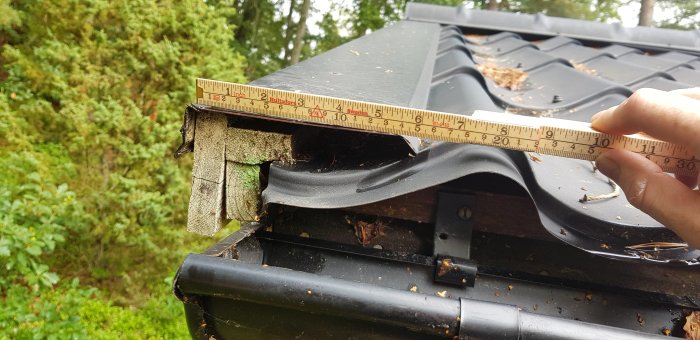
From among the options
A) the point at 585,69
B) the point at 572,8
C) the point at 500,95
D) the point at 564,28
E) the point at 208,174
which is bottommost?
the point at 208,174

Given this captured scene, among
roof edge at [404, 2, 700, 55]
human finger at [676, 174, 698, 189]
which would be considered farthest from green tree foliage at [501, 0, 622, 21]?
human finger at [676, 174, 698, 189]

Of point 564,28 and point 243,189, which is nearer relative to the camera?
point 243,189

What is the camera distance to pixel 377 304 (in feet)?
2.56

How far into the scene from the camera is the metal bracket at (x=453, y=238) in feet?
3.16

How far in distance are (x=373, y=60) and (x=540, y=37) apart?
236cm

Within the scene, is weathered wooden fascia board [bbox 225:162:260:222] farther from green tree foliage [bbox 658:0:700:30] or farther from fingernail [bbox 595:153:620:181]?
green tree foliage [bbox 658:0:700:30]

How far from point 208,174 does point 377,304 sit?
1.87 feet

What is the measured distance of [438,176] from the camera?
0.89m

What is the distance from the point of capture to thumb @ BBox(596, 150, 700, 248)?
82cm

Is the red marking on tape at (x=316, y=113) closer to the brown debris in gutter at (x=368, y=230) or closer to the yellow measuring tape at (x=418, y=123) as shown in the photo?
the yellow measuring tape at (x=418, y=123)

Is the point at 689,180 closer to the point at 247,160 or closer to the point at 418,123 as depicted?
the point at 418,123

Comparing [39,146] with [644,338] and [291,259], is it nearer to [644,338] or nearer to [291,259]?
[291,259]

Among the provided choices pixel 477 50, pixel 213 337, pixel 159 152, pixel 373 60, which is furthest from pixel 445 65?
pixel 159 152

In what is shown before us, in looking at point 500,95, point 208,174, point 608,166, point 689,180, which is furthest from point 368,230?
point 500,95
